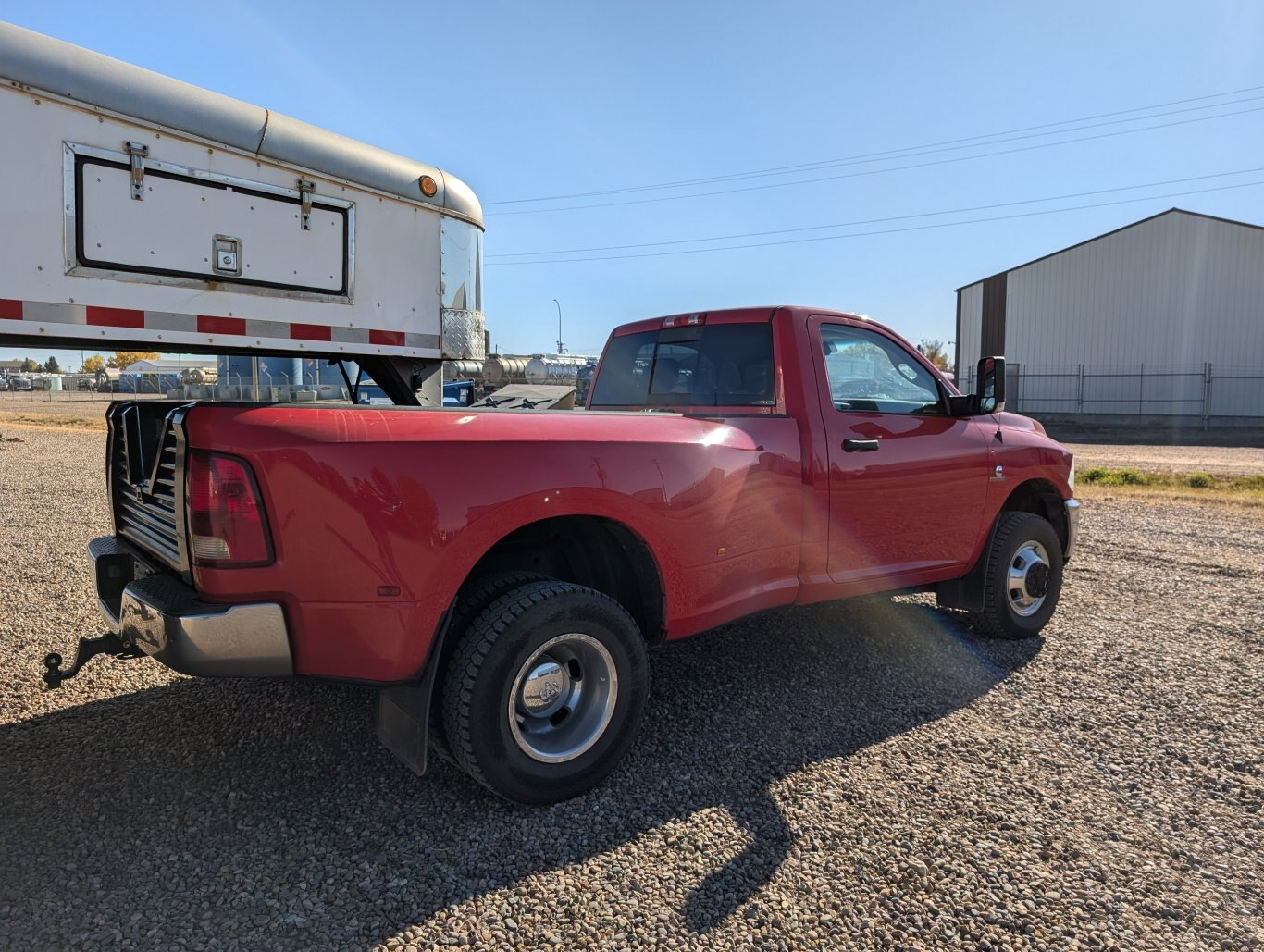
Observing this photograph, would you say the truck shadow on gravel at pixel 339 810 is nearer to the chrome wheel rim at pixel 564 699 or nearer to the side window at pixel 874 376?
the chrome wheel rim at pixel 564 699

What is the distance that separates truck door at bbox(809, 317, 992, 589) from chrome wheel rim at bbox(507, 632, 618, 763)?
1.43 meters

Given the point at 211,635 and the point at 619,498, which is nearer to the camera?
the point at 211,635

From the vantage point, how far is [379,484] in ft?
8.46

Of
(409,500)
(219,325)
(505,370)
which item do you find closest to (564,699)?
(409,500)

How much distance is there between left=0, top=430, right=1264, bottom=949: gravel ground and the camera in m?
2.39

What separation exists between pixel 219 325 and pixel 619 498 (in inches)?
76.4

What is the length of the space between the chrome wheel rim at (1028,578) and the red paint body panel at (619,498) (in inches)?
14.9

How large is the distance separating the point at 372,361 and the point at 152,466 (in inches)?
53.6

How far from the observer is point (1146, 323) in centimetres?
3078

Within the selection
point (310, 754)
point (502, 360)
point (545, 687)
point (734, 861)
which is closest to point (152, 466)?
point (310, 754)

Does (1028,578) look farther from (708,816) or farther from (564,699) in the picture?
(564,699)

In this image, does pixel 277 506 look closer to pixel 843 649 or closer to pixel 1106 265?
pixel 843 649

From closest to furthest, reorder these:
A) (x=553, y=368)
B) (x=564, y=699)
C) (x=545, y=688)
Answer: (x=545, y=688) < (x=564, y=699) < (x=553, y=368)

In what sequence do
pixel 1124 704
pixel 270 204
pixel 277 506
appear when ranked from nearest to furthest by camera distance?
1. pixel 277 506
2. pixel 270 204
3. pixel 1124 704
